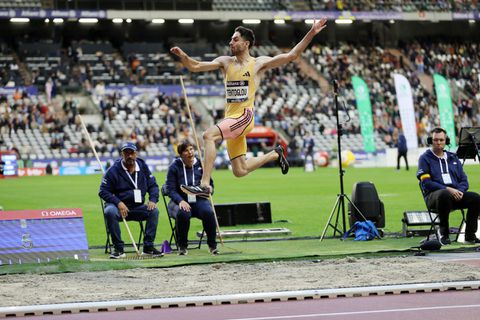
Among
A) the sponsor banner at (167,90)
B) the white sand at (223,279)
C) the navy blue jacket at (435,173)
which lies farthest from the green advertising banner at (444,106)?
the white sand at (223,279)

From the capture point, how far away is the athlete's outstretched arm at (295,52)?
11234 millimetres

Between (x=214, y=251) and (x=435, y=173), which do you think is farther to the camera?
(x=435, y=173)

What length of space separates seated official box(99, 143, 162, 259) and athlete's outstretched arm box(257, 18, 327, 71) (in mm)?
2423

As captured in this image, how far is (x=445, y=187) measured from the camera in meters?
13.6

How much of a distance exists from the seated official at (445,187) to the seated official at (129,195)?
3.79m

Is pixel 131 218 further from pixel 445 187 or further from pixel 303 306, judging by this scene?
pixel 303 306

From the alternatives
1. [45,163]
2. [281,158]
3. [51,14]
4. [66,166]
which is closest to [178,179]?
[281,158]

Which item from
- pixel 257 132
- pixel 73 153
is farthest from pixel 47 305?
pixel 257 132

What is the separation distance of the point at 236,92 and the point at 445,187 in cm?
353

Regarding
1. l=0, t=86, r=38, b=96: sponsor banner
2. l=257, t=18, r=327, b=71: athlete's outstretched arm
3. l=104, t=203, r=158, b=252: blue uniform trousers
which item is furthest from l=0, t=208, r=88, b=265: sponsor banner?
l=0, t=86, r=38, b=96: sponsor banner

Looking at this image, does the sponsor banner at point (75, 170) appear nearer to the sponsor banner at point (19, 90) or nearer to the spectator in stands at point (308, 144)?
the sponsor banner at point (19, 90)

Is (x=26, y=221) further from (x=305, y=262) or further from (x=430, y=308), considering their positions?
(x=430, y=308)

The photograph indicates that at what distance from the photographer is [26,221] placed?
483 inches

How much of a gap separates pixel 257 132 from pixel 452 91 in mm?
14763
